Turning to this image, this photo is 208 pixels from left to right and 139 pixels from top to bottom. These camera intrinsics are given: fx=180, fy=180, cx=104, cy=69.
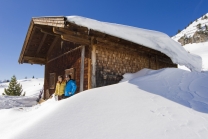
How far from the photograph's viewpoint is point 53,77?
1032cm

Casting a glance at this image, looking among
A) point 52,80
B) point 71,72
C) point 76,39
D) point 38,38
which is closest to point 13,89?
point 52,80

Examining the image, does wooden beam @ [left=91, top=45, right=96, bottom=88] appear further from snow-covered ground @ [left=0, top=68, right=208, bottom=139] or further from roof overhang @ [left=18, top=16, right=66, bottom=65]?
snow-covered ground @ [left=0, top=68, right=208, bottom=139]

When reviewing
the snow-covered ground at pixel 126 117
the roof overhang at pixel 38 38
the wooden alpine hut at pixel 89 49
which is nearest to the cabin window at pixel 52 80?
the wooden alpine hut at pixel 89 49

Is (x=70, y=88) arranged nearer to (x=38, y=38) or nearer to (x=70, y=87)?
(x=70, y=87)

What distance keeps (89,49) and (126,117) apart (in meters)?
4.49

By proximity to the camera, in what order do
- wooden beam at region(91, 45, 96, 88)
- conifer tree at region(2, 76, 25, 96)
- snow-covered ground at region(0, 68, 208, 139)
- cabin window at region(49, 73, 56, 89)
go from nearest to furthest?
snow-covered ground at region(0, 68, 208, 139) < wooden beam at region(91, 45, 96, 88) < cabin window at region(49, 73, 56, 89) < conifer tree at region(2, 76, 25, 96)

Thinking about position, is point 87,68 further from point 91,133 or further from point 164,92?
point 91,133

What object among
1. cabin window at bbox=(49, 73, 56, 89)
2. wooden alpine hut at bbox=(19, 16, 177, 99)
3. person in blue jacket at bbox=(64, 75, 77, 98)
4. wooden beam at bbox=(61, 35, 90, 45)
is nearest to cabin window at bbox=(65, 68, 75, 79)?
wooden alpine hut at bbox=(19, 16, 177, 99)

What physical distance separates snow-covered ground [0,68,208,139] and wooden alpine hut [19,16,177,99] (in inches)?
95.8

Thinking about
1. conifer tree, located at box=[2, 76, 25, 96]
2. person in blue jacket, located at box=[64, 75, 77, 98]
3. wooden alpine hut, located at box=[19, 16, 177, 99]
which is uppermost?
wooden alpine hut, located at box=[19, 16, 177, 99]

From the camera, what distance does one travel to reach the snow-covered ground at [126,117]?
2.86 m

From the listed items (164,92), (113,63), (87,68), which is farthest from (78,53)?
(164,92)

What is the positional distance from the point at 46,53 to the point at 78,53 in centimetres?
469

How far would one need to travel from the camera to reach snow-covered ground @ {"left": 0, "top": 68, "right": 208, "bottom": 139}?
286 centimetres
